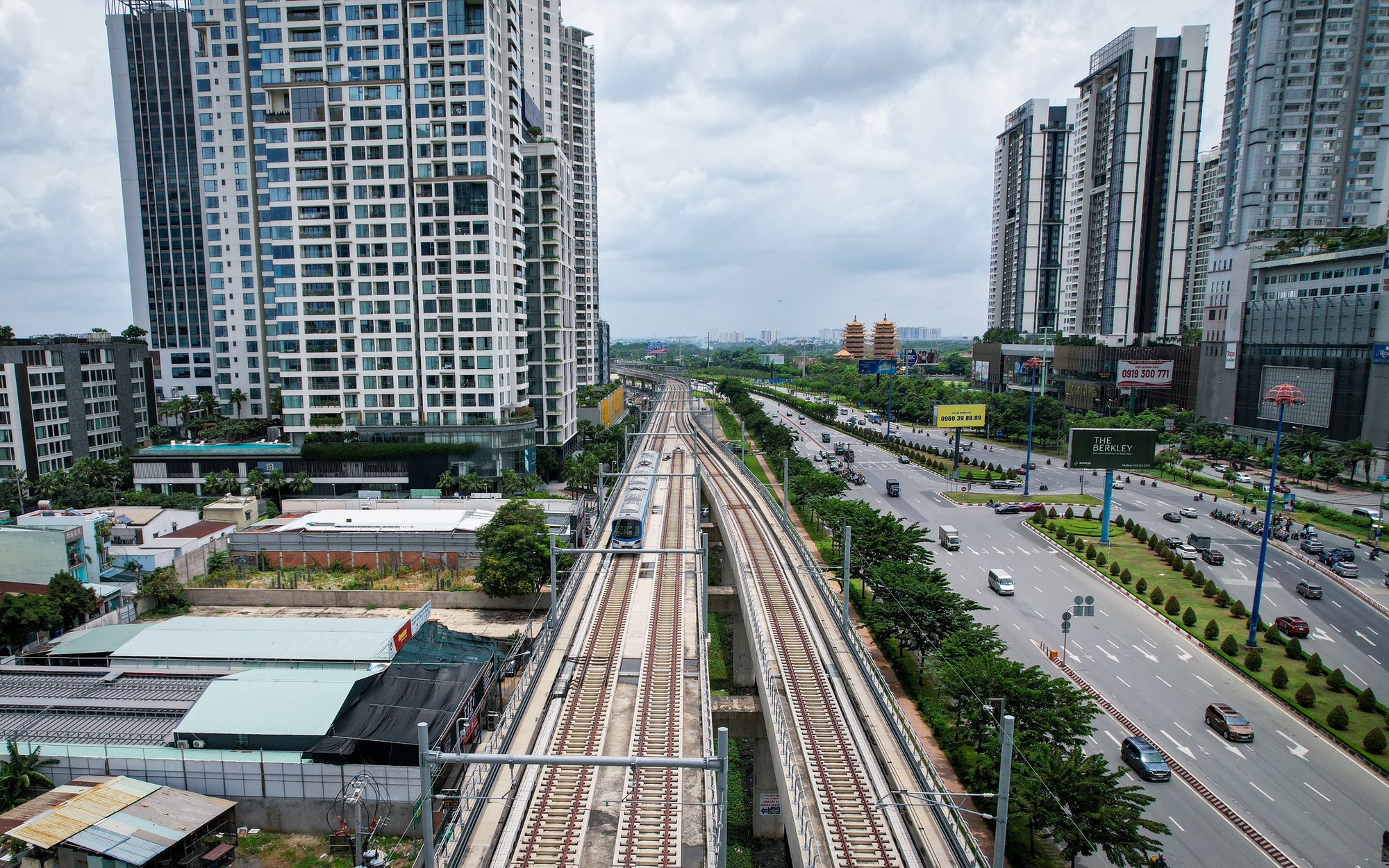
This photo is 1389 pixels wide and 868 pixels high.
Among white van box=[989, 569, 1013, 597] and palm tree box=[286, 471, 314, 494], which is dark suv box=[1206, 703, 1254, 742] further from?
palm tree box=[286, 471, 314, 494]

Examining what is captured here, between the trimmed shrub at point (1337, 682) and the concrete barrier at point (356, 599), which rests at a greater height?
the trimmed shrub at point (1337, 682)

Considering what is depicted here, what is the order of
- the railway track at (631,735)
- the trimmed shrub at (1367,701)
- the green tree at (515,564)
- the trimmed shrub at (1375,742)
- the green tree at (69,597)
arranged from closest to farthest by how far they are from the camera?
the railway track at (631,735) < the trimmed shrub at (1375,742) < the trimmed shrub at (1367,701) < the green tree at (69,597) < the green tree at (515,564)

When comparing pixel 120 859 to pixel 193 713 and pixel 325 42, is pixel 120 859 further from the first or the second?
pixel 325 42

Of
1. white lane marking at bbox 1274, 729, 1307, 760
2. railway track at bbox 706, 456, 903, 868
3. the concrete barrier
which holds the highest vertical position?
railway track at bbox 706, 456, 903, 868

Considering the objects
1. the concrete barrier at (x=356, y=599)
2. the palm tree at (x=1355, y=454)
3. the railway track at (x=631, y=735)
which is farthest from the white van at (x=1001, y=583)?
the palm tree at (x=1355, y=454)

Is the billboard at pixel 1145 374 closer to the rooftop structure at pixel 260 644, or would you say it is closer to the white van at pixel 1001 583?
the white van at pixel 1001 583

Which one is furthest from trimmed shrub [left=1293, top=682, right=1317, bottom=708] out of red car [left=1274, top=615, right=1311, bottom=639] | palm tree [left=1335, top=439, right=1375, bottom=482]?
palm tree [left=1335, top=439, right=1375, bottom=482]

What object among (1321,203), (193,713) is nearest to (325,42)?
(193,713)
